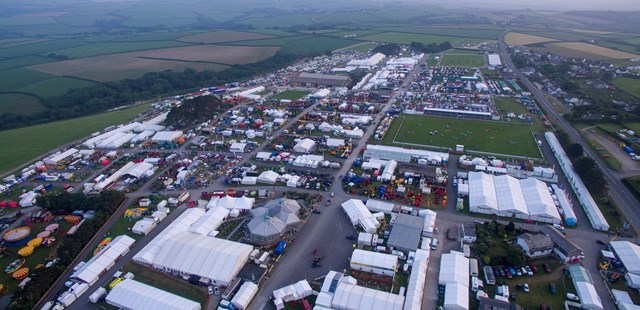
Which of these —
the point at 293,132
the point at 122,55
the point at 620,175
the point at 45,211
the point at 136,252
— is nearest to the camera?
the point at 136,252

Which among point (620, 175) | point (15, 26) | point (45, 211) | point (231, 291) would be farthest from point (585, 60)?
point (15, 26)

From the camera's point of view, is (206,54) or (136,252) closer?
(136,252)

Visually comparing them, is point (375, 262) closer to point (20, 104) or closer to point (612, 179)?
point (612, 179)

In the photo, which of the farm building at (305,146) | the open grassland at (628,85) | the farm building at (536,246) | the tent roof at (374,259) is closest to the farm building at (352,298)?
the tent roof at (374,259)

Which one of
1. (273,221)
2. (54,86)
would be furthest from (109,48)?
(273,221)

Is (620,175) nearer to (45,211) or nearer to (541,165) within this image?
(541,165)

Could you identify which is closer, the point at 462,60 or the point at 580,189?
the point at 580,189

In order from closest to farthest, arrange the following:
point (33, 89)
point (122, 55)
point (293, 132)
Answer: point (293, 132) < point (33, 89) < point (122, 55)
